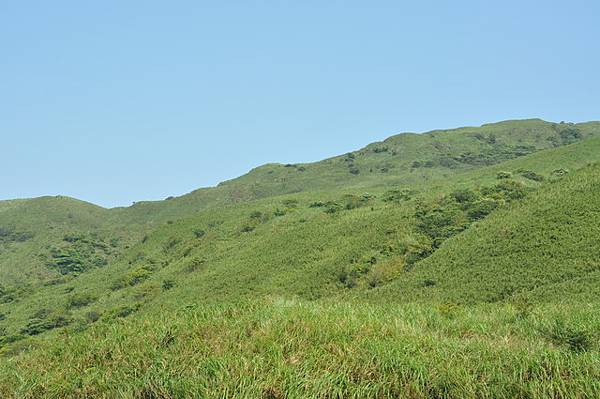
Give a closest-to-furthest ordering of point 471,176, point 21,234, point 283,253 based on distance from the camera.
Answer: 1. point 283,253
2. point 471,176
3. point 21,234

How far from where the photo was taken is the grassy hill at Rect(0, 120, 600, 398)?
35.8 feet

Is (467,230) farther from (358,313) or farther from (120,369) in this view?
(120,369)

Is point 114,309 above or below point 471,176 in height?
below

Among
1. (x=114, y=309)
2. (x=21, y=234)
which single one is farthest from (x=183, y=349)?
(x=21, y=234)

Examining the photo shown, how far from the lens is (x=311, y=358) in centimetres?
1134

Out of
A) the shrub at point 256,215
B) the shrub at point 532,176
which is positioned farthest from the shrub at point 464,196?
the shrub at point 256,215

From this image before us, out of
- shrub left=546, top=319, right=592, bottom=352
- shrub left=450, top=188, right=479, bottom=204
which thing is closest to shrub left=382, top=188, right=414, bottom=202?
shrub left=450, top=188, right=479, bottom=204

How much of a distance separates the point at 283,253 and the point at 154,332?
7093 cm

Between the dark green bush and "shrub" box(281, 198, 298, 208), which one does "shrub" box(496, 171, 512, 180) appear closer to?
"shrub" box(281, 198, 298, 208)

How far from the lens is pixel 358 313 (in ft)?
49.7

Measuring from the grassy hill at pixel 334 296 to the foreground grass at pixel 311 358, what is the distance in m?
0.05

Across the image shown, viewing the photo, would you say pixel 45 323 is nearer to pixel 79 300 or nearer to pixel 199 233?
pixel 79 300

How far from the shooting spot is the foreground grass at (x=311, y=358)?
1038 centimetres

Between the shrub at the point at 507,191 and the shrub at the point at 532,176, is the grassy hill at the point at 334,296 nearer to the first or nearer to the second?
the shrub at the point at 532,176
